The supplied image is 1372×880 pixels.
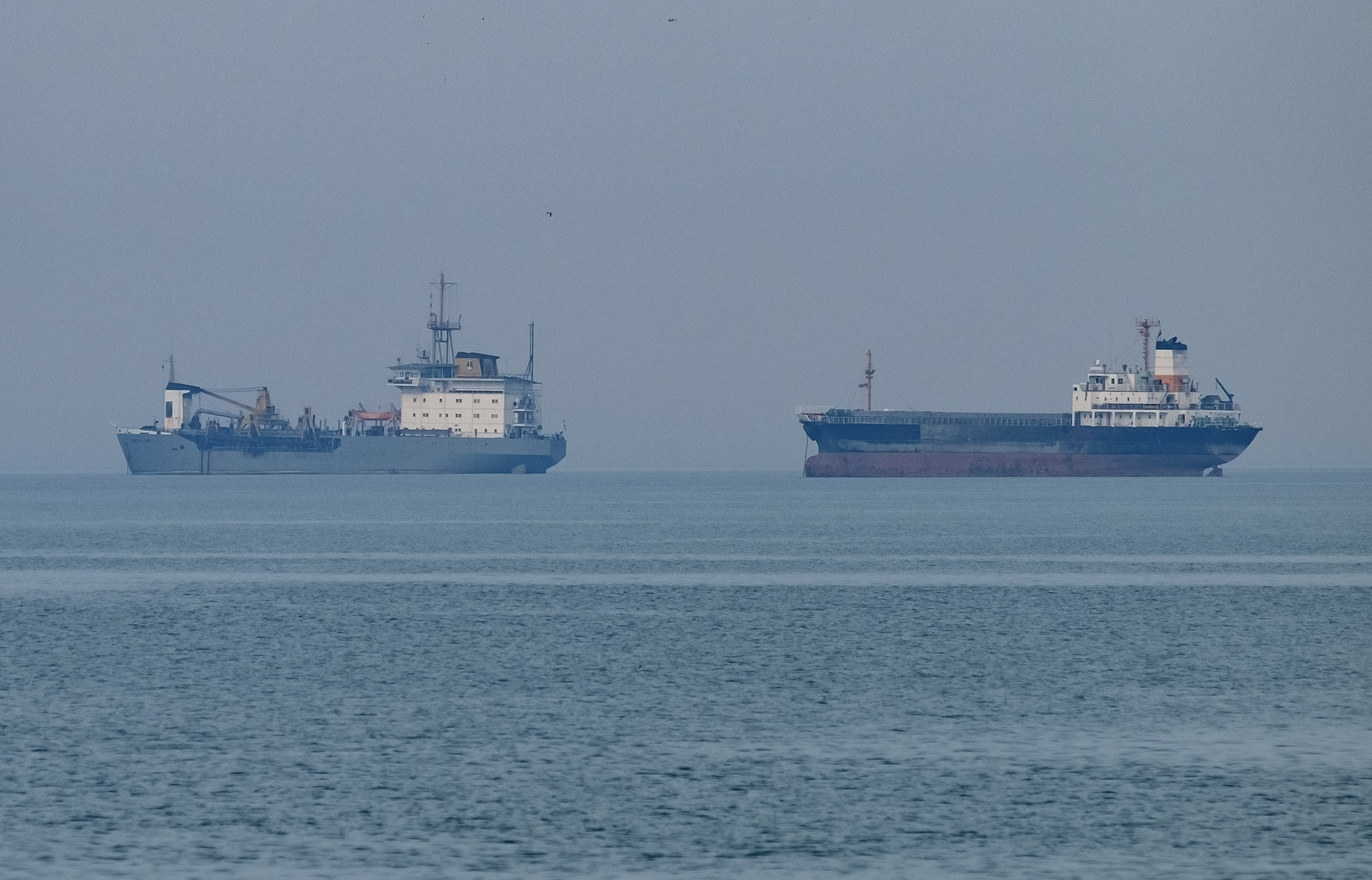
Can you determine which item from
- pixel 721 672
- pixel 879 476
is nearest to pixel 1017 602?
pixel 721 672

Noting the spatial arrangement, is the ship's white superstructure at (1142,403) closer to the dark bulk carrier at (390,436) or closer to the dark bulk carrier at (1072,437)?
the dark bulk carrier at (1072,437)

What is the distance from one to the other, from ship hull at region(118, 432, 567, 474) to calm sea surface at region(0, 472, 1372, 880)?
337 ft

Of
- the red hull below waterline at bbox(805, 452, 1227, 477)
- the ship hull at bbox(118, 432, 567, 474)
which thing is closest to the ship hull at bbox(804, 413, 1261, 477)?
the red hull below waterline at bbox(805, 452, 1227, 477)

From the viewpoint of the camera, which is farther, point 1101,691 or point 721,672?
point 721,672

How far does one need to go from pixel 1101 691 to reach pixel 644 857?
Result: 12.1 meters

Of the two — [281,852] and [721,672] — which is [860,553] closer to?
[721,672]

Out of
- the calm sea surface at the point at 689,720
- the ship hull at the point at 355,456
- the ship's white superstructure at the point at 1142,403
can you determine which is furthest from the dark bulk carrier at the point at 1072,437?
the calm sea surface at the point at 689,720

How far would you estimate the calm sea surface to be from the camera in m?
16.6

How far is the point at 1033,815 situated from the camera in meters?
17.7

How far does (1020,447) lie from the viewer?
136 meters

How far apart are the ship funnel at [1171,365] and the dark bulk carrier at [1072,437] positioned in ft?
0.54

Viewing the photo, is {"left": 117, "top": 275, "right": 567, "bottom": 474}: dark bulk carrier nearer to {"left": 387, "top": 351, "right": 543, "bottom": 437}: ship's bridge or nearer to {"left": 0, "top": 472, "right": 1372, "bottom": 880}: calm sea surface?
{"left": 387, "top": 351, "right": 543, "bottom": 437}: ship's bridge

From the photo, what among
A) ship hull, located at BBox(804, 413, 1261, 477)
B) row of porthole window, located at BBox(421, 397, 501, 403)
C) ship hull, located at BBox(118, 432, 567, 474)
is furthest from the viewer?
row of porthole window, located at BBox(421, 397, 501, 403)

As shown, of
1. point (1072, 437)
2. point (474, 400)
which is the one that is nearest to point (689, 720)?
point (1072, 437)
